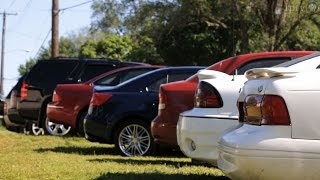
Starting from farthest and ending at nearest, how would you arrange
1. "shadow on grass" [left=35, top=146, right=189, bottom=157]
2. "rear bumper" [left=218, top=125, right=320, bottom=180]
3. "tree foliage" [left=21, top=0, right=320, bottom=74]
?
"tree foliage" [left=21, top=0, right=320, bottom=74] → "shadow on grass" [left=35, top=146, right=189, bottom=157] → "rear bumper" [left=218, top=125, right=320, bottom=180]

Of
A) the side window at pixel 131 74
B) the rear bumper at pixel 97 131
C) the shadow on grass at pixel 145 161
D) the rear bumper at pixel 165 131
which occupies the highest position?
the side window at pixel 131 74

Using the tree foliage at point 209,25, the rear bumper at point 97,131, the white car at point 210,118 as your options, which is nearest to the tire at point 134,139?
the rear bumper at point 97,131

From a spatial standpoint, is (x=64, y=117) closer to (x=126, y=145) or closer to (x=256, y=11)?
(x=126, y=145)

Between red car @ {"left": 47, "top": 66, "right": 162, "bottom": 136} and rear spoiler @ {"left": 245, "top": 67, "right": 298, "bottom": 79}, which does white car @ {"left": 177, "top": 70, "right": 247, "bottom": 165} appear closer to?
rear spoiler @ {"left": 245, "top": 67, "right": 298, "bottom": 79}

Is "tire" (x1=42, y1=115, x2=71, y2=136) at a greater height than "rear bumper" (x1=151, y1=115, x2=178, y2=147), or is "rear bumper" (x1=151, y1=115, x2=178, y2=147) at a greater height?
"rear bumper" (x1=151, y1=115, x2=178, y2=147)

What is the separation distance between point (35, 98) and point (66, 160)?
5.65 metres

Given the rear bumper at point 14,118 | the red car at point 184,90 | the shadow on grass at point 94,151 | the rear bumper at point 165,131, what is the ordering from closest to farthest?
1. the red car at point 184,90
2. the rear bumper at point 165,131
3. the shadow on grass at point 94,151
4. the rear bumper at point 14,118

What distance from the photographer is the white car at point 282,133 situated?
14.5ft

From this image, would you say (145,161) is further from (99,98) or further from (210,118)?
(210,118)

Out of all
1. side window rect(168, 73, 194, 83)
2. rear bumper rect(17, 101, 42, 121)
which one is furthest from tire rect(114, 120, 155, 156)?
rear bumper rect(17, 101, 42, 121)

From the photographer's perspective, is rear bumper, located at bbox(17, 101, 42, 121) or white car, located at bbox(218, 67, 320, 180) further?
rear bumper, located at bbox(17, 101, 42, 121)

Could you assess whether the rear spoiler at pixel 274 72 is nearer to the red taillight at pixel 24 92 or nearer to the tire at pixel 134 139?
the tire at pixel 134 139

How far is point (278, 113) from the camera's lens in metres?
4.58

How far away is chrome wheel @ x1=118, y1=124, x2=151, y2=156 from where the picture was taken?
9930mm
